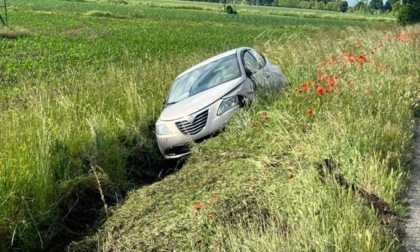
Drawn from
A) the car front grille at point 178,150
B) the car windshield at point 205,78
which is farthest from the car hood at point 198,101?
the car front grille at point 178,150

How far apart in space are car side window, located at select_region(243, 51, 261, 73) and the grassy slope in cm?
163

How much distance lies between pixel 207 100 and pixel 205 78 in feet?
3.86

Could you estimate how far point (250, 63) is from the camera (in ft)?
30.6

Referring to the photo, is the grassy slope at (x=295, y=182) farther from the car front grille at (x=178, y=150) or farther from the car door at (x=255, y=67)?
the car door at (x=255, y=67)

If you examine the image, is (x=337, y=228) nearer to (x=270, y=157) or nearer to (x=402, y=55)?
(x=270, y=157)

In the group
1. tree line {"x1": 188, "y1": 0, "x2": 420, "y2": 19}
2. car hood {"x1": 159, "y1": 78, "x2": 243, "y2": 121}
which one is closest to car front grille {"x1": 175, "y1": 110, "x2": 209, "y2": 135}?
car hood {"x1": 159, "y1": 78, "x2": 243, "y2": 121}

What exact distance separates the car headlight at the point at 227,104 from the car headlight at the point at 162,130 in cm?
93

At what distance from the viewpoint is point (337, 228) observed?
132 inches

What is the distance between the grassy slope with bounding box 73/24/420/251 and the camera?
3.54m

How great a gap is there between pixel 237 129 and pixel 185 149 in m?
1.17

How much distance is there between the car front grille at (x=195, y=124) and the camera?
7.59m

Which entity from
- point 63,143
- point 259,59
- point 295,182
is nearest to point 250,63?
point 259,59

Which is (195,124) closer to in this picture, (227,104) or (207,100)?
(207,100)

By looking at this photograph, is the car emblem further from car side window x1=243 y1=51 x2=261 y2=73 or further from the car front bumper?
car side window x1=243 y1=51 x2=261 y2=73
